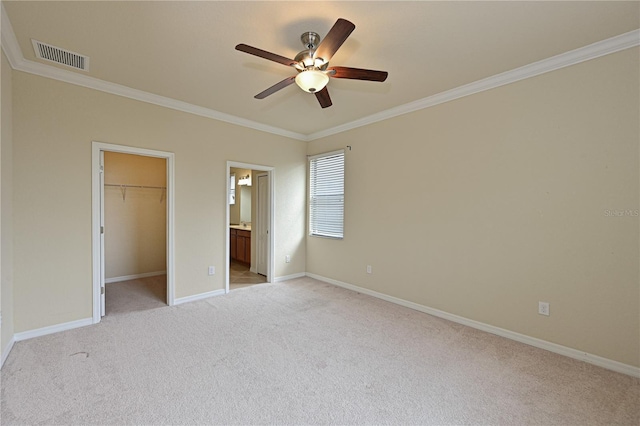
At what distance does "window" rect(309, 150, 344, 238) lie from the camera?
188 inches

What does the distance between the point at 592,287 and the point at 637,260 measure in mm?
378

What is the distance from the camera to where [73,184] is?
9.84 feet

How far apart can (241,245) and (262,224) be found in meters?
1.32

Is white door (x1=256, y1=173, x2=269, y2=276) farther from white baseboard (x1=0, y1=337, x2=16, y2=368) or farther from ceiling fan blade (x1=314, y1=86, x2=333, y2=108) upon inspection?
white baseboard (x1=0, y1=337, x2=16, y2=368)

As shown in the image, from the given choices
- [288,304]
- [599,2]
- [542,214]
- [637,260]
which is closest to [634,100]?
[599,2]

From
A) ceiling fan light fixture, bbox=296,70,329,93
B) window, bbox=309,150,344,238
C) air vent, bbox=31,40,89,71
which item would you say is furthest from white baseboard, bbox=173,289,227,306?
ceiling fan light fixture, bbox=296,70,329,93

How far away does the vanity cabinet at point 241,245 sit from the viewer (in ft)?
20.6

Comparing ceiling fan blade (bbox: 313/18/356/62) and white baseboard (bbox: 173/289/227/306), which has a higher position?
ceiling fan blade (bbox: 313/18/356/62)

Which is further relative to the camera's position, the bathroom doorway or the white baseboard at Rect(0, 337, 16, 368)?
the bathroom doorway

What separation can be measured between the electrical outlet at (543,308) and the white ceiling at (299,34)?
2335 millimetres

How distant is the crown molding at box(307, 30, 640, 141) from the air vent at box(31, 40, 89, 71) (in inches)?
135

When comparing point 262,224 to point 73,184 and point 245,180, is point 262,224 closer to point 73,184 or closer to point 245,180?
Answer: point 245,180

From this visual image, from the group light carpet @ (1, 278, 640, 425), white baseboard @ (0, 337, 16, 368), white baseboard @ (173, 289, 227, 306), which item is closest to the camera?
light carpet @ (1, 278, 640, 425)

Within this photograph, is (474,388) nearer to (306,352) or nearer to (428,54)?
(306,352)
